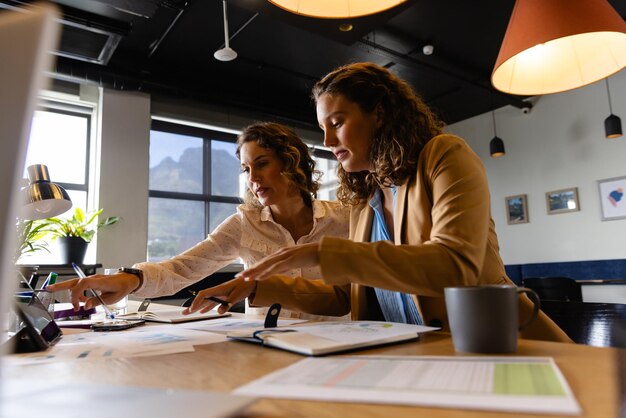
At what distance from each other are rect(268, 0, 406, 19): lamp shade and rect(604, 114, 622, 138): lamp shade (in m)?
4.69

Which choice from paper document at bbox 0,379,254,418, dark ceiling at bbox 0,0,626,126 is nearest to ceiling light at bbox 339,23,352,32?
dark ceiling at bbox 0,0,626,126

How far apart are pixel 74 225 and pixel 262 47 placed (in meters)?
2.64

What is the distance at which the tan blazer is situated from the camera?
82 centimetres

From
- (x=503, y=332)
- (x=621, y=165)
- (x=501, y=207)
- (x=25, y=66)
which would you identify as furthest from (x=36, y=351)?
(x=501, y=207)

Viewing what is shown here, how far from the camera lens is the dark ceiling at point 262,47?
139 inches

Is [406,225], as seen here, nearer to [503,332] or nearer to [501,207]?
[503,332]

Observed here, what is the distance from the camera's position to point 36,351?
80cm

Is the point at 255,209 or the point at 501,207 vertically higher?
the point at 501,207

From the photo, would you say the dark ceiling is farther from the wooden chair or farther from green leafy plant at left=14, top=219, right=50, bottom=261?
the wooden chair

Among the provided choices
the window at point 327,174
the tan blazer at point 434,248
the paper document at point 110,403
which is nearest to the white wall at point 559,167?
the window at point 327,174

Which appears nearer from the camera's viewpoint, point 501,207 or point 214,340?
point 214,340

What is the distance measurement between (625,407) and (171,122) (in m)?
5.73

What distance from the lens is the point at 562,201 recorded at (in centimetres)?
577

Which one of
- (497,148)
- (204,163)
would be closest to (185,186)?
(204,163)
